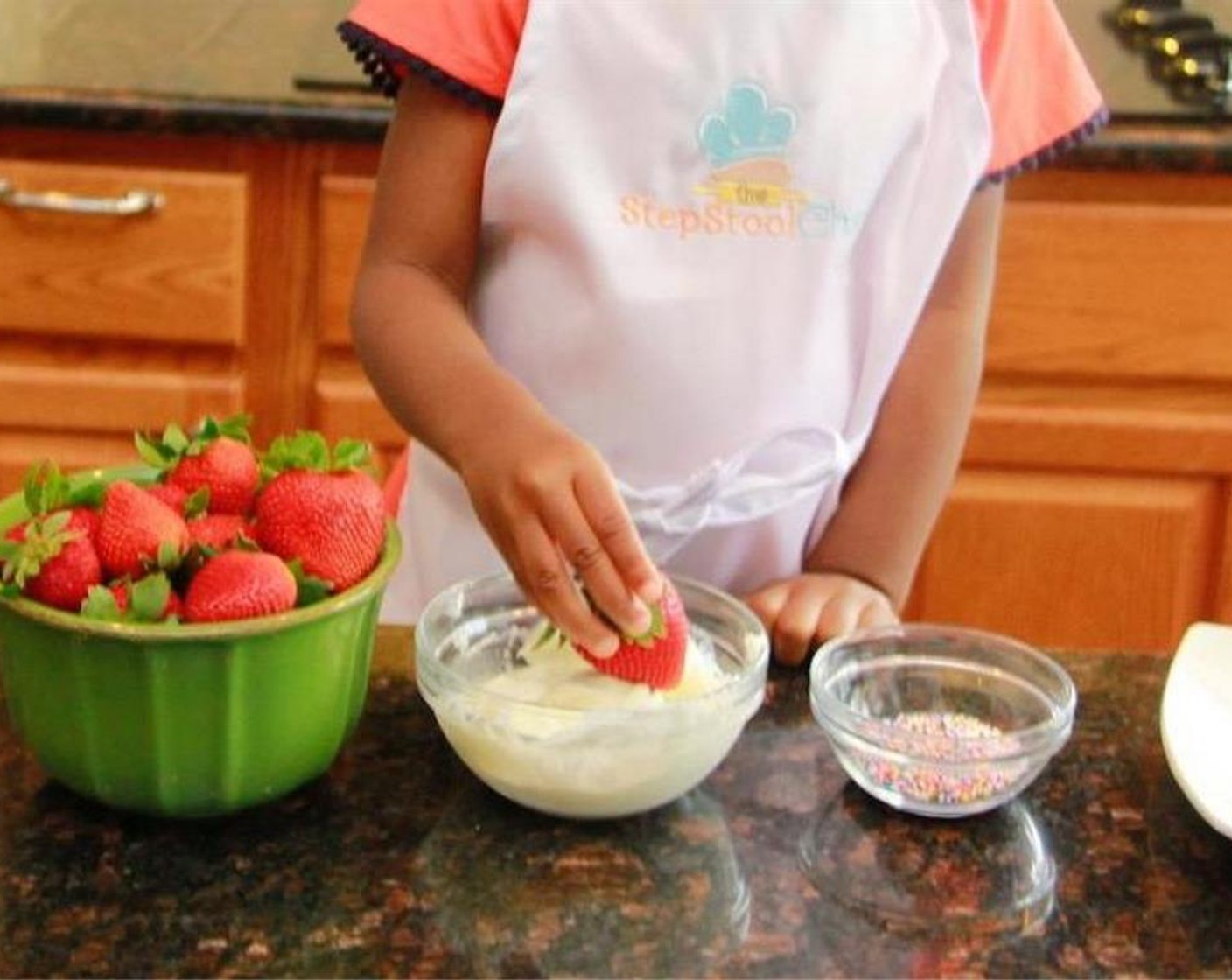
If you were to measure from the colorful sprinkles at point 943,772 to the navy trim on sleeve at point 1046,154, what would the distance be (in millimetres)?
432

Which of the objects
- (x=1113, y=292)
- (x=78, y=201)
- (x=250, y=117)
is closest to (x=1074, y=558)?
(x=1113, y=292)

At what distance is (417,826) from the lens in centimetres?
68

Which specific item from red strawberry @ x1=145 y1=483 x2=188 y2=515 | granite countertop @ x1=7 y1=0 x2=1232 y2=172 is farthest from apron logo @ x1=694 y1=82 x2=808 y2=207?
granite countertop @ x1=7 y1=0 x2=1232 y2=172

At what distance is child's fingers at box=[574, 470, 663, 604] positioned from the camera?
2.27 ft

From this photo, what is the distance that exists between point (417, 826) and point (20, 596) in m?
0.16

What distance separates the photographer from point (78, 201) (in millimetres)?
1563

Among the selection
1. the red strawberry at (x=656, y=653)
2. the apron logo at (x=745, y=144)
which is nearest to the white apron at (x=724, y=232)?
the apron logo at (x=745, y=144)

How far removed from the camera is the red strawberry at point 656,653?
2.32 ft

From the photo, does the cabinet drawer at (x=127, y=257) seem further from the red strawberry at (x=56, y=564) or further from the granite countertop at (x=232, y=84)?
the red strawberry at (x=56, y=564)

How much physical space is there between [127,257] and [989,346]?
0.76 meters

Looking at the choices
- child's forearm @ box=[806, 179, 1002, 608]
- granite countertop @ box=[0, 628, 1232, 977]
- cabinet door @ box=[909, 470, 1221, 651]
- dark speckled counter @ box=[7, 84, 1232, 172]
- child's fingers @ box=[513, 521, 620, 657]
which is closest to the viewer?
granite countertop @ box=[0, 628, 1232, 977]

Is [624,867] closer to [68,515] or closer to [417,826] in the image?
[417,826]

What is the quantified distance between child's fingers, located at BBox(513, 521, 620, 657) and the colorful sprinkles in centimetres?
11

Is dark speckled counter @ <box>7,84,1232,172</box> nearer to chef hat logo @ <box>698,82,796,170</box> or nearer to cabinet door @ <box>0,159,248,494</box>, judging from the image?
cabinet door @ <box>0,159,248,494</box>
